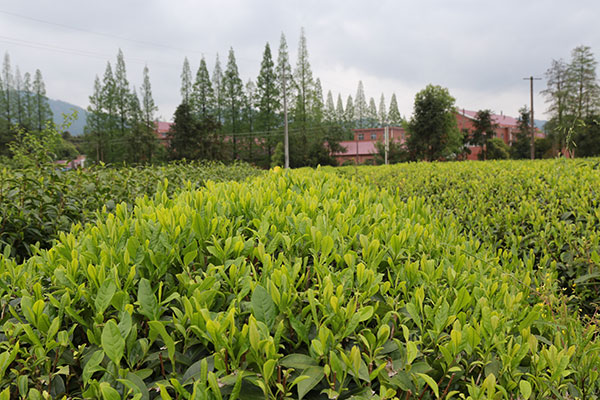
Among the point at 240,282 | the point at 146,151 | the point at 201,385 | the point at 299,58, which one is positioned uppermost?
the point at 299,58

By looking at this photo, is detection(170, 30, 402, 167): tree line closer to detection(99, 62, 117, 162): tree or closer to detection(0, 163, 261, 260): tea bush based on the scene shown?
detection(99, 62, 117, 162): tree

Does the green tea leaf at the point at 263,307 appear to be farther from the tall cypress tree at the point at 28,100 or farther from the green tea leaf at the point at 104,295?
the tall cypress tree at the point at 28,100

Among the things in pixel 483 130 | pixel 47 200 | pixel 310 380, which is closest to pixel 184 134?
pixel 483 130

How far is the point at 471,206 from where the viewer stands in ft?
13.5

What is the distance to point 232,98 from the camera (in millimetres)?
46688

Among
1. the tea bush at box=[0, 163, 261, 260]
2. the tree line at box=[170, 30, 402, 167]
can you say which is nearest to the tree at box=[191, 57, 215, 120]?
the tree line at box=[170, 30, 402, 167]

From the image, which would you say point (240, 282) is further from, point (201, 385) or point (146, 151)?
point (146, 151)

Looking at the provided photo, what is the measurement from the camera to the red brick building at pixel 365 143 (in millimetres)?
50316

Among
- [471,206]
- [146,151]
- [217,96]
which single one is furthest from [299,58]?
[471,206]

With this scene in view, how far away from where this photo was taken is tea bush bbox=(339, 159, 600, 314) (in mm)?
2701

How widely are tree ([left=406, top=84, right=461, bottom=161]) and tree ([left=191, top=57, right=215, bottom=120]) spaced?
22.8 m

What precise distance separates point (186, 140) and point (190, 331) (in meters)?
39.9

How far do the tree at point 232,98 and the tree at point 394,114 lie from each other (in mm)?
33040

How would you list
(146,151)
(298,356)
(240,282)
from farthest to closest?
(146,151) → (240,282) → (298,356)
